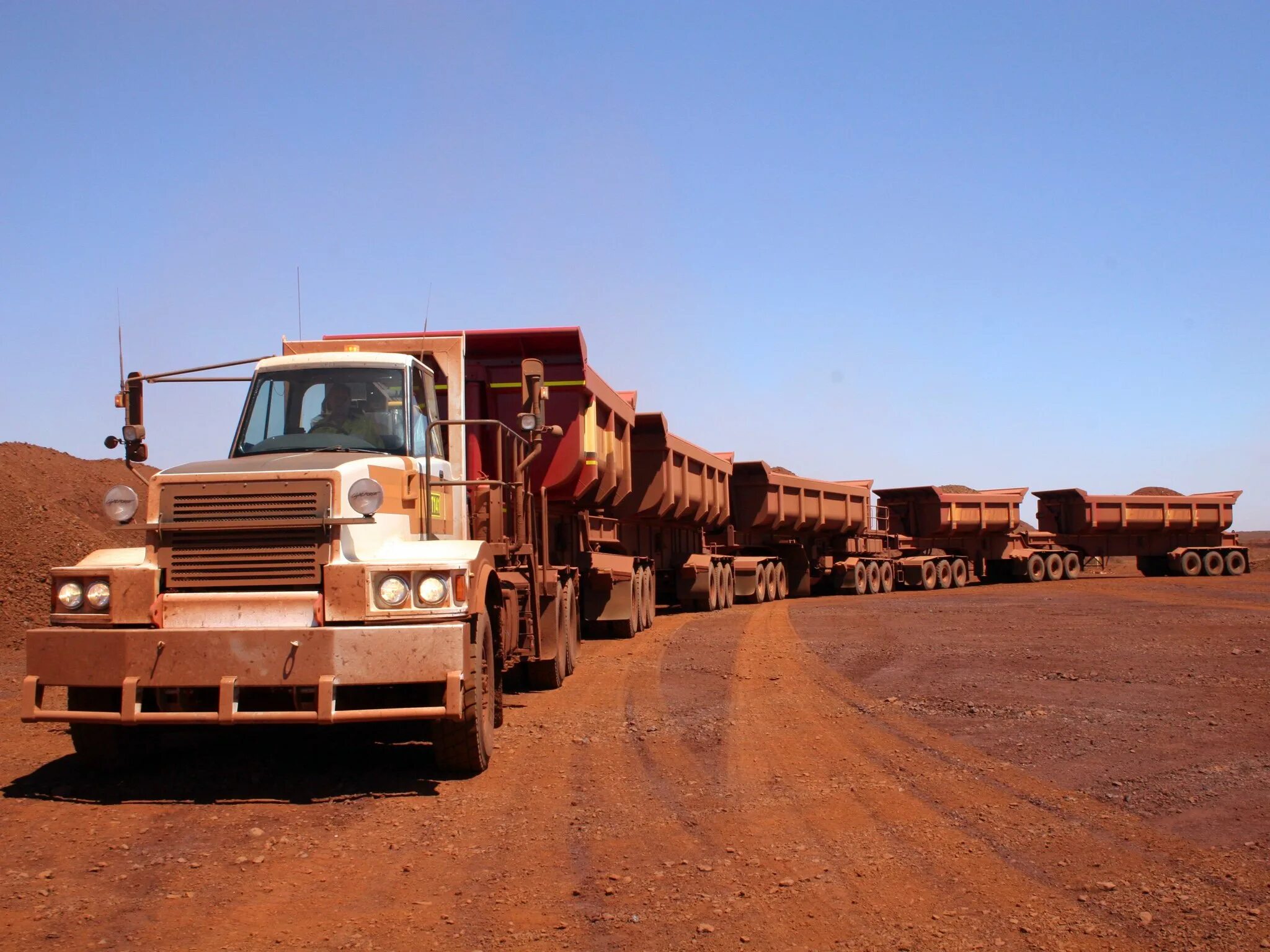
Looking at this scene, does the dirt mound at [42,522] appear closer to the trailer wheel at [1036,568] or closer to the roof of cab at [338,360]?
the roof of cab at [338,360]

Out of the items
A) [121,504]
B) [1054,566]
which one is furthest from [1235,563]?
[121,504]

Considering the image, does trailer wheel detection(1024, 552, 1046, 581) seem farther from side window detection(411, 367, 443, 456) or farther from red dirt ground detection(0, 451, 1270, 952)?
side window detection(411, 367, 443, 456)

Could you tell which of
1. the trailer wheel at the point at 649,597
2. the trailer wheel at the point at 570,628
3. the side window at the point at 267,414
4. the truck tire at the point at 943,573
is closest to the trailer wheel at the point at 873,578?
the truck tire at the point at 943,573

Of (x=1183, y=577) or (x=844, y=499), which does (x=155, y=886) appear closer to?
(x=844, y=499)

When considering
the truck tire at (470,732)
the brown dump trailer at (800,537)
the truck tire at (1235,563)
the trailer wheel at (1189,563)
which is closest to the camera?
the truck tire at (470,732)

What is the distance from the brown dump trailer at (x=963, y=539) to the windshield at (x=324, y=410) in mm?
26814

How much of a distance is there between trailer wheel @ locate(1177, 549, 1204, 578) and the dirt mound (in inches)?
1299

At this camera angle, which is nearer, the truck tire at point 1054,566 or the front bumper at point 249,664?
the front bumper at point 249,664

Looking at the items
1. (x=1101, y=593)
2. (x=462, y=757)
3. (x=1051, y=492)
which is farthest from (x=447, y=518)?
(x=1051, y=492)

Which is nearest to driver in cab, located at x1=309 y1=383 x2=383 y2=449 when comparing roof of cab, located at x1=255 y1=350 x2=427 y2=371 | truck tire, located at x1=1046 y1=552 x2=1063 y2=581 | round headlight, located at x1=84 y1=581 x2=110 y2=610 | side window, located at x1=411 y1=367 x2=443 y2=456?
roof of cab, located at x1=255 y1=350 x2=427 y2=371

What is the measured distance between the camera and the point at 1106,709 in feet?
31.5

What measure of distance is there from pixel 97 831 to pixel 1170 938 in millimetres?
5078

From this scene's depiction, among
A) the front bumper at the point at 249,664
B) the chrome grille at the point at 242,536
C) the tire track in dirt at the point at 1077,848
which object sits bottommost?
the tire track in dirt at the point at 1077,848

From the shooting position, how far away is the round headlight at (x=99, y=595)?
22.4 ft
